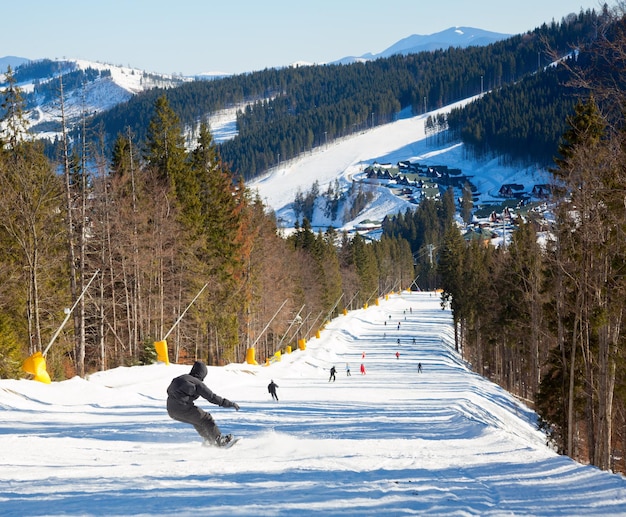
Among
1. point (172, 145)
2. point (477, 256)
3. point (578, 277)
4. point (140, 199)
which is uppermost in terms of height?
point (172, 145)

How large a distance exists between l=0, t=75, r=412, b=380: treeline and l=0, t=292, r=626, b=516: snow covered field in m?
6.74

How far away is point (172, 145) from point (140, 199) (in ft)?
17.0

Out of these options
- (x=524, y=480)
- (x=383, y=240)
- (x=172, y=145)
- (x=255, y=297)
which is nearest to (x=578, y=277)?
(x=524, y=480)

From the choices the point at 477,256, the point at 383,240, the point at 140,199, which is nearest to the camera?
the point at 140,199

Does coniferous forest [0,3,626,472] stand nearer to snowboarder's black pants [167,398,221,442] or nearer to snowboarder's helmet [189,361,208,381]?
snowboarder's helmet [189,361,208,381]

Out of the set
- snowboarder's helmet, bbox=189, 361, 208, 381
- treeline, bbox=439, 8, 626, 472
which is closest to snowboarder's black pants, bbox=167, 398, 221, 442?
snowboarder's helmet, bbox=189, 361, 208, 381

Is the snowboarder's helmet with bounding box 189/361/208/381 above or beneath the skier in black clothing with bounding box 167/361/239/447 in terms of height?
above

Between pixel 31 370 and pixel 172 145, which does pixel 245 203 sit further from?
pixel 31 370

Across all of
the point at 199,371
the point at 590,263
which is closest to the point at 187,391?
the point at 199,371

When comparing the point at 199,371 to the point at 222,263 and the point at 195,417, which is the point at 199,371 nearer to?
the point at 195,417

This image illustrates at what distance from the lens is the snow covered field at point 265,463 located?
26.0ft

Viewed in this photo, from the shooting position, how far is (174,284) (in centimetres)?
4666

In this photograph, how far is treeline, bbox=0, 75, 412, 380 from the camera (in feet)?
97.2

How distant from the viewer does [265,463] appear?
10523 millimetres
